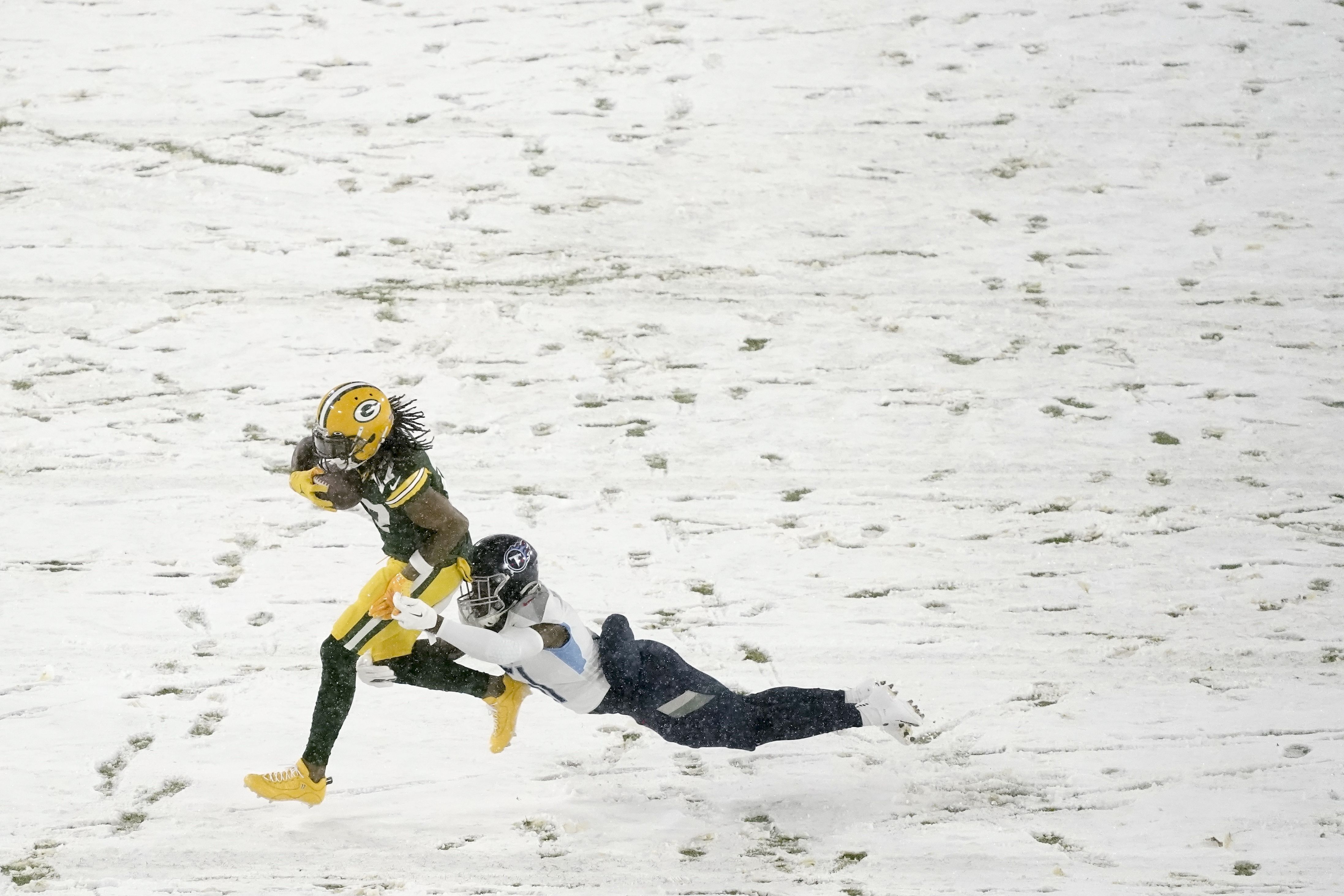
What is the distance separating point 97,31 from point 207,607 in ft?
21.0

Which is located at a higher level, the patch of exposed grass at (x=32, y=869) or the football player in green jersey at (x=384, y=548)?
the football player in green jersey at (x=384, y=548)

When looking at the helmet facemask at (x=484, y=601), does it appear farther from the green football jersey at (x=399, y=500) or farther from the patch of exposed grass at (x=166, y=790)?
the patch of exposed grass at (x=166, y=790)

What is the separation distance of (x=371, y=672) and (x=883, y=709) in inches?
82.2

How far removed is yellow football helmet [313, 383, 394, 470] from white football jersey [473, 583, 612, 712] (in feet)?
2.85

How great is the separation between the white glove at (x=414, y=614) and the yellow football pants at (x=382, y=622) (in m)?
0.48

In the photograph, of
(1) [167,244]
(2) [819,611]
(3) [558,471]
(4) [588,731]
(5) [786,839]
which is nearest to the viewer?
(5) [786,839]

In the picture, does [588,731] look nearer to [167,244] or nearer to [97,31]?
[167,244]

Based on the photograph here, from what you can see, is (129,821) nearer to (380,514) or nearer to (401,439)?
(380,514)

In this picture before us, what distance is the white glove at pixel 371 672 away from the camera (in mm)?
5195

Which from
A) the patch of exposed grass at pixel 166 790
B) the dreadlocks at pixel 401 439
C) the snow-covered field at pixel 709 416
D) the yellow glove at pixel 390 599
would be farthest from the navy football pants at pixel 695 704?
the patch of exposed grass at pixel 166 790

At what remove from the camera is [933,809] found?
17.3 ft

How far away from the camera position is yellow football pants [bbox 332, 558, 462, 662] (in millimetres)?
5070

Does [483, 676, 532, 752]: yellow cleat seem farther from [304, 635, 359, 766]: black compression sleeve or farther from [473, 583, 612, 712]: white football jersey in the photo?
[304, 635, 359, 766]: black compression sleeve

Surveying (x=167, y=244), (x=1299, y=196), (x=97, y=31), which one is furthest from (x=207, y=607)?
(x=1299, y=196)
